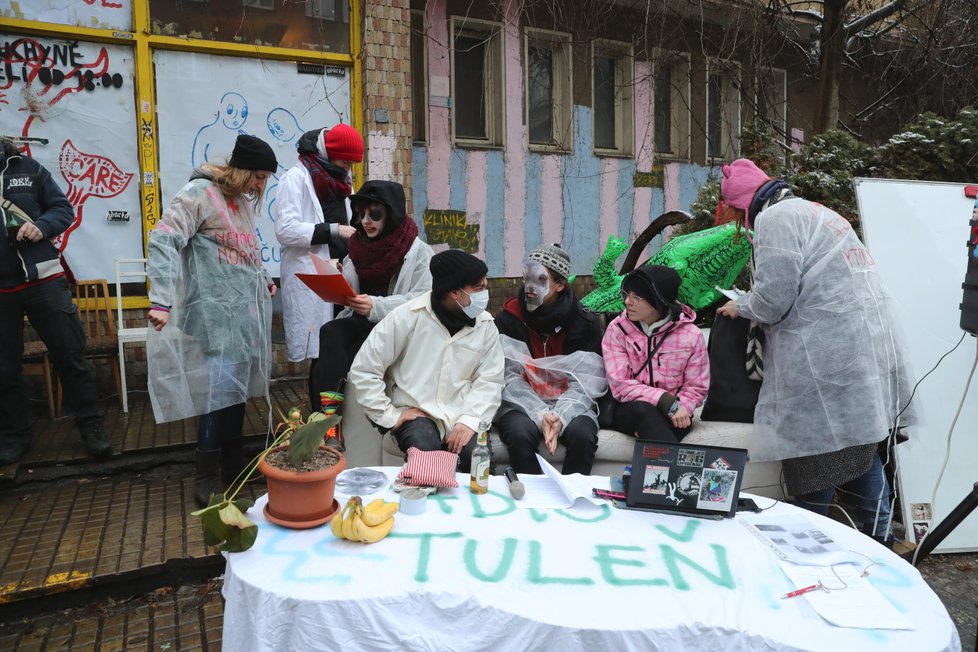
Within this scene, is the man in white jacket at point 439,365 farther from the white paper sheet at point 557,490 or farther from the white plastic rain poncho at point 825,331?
the white plastic rain poncho at point 825,331

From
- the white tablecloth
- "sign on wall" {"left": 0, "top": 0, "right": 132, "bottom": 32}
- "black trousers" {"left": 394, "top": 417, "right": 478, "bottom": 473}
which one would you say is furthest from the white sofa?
"sign on wall" {"left": 0, "top": 0, "right": 132, "bottom": 32}

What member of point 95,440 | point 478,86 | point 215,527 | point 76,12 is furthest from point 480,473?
point 478,86

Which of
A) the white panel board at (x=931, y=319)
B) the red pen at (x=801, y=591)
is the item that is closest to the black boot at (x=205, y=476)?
the red pen at (x=801, y=591)

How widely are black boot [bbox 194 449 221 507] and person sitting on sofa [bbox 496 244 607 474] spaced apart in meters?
1.57

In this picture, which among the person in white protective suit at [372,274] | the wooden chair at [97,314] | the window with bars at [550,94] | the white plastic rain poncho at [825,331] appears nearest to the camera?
the white plastic rain poncho at [825,331]

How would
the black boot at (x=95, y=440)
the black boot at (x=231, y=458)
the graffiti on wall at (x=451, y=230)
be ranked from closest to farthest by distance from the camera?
the black boot at (x=231, y=458), the black boot at (x=95, y=440), the graffiti on wall at (x=451, y=230)

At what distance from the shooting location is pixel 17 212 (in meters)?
3.83

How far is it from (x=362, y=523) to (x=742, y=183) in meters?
2.46

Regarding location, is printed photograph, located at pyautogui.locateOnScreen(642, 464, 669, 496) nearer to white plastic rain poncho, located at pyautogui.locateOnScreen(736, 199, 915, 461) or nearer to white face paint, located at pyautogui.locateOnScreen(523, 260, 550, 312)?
white plastic rain poncho, located at pyautogui.locateOnScreen(736, 199, 915, 461)

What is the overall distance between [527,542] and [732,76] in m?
7.45

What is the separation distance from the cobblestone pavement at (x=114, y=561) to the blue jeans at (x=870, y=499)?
0.42 meters

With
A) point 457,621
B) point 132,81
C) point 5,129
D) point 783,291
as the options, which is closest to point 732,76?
point 783,291

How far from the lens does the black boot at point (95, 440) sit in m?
4.09

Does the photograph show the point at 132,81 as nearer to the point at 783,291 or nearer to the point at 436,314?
the point at 436,314
